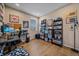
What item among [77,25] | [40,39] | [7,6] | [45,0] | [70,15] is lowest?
[40,39]

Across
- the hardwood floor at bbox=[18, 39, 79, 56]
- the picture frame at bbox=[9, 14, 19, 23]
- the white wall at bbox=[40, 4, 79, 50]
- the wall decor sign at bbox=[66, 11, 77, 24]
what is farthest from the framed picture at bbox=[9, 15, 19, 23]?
the wall decor sign at bbox=[66, 11, 77, 24]

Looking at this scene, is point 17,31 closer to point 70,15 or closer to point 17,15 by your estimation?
point 17,15

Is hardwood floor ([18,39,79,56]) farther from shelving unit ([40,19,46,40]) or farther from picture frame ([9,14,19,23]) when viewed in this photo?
picture frame ([9,14,19,23])

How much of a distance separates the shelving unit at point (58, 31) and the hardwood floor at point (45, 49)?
0.11 metres

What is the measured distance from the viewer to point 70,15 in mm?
1805

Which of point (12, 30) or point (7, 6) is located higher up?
point (7, 6)

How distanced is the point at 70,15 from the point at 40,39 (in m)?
0.76

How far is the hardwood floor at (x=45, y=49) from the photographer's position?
1847 mm

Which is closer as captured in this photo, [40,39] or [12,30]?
[12,30]

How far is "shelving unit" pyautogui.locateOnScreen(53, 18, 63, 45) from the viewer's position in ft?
6.26

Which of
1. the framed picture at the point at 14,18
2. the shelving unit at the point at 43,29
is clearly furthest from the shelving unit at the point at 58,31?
the framed picture at the point at 14,18

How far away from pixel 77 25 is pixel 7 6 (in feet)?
4.40

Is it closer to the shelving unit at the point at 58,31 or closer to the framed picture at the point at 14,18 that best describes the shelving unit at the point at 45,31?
the shelving unit at the point at 58,31

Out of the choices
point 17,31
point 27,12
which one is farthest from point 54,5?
point 17,31
